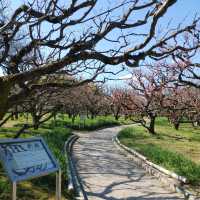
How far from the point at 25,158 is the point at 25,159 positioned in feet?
0.08

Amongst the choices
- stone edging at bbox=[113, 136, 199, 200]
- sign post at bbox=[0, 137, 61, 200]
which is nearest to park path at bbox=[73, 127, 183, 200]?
stone edging at bbox=[113, 136, 199, 200]

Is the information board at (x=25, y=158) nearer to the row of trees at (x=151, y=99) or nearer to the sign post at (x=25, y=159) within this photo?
the sign post at (x=25, y=159)

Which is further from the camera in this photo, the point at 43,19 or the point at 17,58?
the point at 17,58

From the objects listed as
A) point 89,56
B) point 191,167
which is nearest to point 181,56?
point 191,167

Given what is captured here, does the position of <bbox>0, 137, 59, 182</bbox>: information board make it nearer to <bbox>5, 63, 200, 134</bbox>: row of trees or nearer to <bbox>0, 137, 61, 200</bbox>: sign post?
<bbox>0, 137, 61, 200</bbox>: sign post

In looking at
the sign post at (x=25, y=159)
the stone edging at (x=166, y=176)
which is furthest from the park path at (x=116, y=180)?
the sign post at (x=25, y=159)

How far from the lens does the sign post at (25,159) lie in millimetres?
6775

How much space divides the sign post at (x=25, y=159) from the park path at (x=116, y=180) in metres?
3.53

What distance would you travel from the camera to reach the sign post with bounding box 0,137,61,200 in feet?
22.2

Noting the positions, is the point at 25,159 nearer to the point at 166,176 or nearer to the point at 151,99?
the point at 166,176

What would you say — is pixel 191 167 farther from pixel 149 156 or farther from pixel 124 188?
pixel 149 156

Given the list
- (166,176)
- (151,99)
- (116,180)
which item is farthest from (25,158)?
(151,99)

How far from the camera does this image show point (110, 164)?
18.4m

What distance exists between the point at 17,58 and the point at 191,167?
721 centimetres
